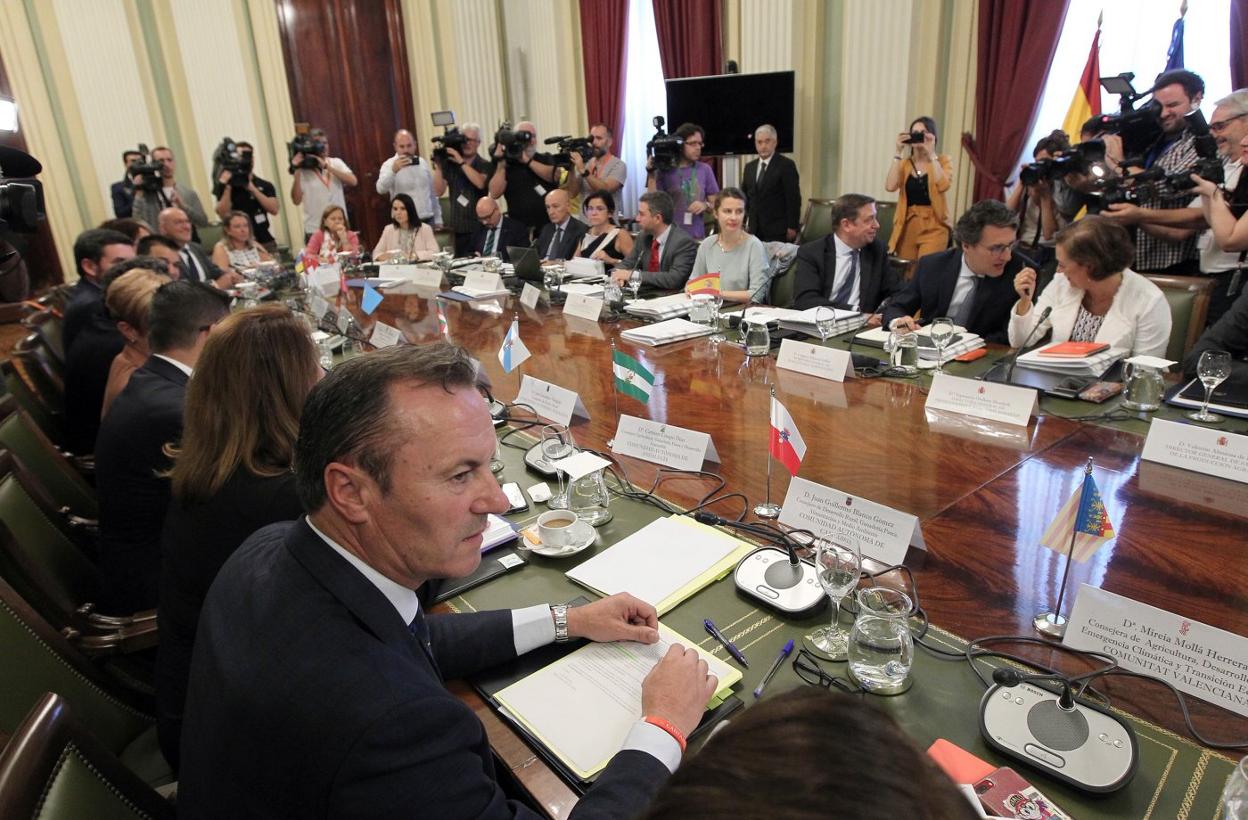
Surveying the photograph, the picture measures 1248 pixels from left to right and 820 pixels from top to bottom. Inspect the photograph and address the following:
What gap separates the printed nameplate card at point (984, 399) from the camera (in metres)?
1.97

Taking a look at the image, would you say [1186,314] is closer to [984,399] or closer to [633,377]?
[984,399]

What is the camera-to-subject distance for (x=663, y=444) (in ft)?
6.07

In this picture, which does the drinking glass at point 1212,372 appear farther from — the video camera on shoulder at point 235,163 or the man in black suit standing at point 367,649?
the video camera on shoulder at point 235,163

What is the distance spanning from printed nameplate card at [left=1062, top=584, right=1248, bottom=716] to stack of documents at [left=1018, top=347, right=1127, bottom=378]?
4.22 ft

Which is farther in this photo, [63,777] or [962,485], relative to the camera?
[962,485]

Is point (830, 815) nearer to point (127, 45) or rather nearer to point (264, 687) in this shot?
point (264, 687)

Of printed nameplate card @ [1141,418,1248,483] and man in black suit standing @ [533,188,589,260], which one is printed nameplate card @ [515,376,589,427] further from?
man in black suit standing @ [533,188,589,260]

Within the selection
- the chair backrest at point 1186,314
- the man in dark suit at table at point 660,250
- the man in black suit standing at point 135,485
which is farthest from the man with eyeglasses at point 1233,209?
the man in black suit standing at point 135,485

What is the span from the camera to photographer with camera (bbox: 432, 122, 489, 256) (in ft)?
20.0

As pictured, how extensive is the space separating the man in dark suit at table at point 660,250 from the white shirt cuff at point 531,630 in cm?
296

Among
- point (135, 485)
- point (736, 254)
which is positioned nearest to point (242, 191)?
point (736, 254)

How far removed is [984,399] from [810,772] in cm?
185

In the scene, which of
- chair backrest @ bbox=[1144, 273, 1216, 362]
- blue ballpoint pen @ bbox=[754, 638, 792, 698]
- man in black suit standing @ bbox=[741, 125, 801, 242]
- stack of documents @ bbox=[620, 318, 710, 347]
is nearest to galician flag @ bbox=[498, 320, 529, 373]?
stack of documents @ bbox=[620, 318, 710, 347]

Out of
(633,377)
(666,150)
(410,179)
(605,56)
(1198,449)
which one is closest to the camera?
(1198,449)
